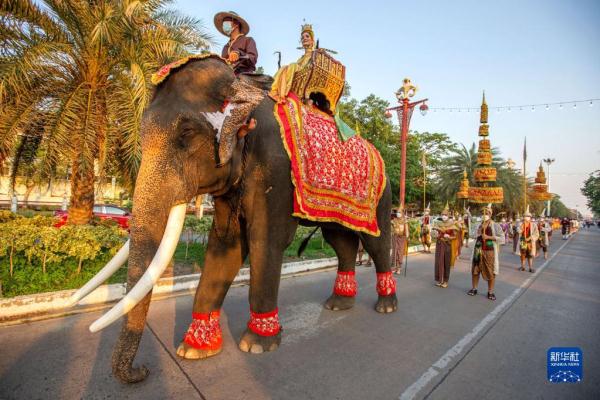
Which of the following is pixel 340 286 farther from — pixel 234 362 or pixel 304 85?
pixel 304 85

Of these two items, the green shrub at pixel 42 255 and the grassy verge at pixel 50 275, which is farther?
the green shrub at pixel 42 255

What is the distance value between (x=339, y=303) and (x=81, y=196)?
248 inches

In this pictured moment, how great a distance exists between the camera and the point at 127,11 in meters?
6.59

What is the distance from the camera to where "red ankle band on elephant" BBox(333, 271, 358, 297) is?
4762 millimetres

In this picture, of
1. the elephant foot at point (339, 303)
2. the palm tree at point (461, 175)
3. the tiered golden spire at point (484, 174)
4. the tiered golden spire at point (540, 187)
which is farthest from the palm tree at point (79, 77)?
the tiered golden spire at point (540, 187)

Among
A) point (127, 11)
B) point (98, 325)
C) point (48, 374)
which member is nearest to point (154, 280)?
point (98, 325)

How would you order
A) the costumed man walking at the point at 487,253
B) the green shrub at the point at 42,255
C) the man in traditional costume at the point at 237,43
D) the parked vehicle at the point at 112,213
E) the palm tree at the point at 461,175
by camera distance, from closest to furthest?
the man in traditional costume at the point at 237,43
the green shrub at the point at 42,255
the costumed man walking at the point at 487,253
the parked vehicle at the point at 112,213
the palm tree at the point at 461,175

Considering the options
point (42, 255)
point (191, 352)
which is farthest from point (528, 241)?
point (42, 255)

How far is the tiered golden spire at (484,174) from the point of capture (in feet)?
70.6

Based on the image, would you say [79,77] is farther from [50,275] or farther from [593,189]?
[593,189]

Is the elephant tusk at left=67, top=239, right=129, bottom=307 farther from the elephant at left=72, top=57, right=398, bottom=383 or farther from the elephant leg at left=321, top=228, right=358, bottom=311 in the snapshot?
the elephant leg at left=321, top=228, right=358, bottom=311

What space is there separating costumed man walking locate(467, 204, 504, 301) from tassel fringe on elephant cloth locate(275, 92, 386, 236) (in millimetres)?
3054

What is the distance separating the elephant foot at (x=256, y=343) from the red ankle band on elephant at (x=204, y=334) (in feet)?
0.81

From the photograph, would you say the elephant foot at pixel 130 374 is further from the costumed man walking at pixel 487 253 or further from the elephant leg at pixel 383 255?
the costumed man walking at pixel 487 253
